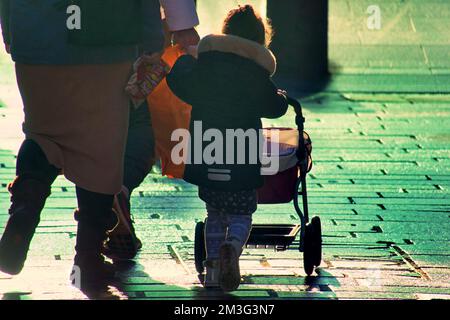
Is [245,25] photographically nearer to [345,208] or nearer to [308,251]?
[308,251]

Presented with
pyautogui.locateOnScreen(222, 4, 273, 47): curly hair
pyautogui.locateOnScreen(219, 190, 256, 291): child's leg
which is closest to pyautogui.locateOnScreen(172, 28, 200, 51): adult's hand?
pyautogui.locateOnScreen(222, 4, 273, 47): curly hair

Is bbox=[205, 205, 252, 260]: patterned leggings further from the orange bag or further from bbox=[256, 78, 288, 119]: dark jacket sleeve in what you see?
the orange bag

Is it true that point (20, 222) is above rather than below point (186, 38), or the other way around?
below

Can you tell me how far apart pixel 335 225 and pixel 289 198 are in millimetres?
1008

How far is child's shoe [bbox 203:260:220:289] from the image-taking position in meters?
7.09

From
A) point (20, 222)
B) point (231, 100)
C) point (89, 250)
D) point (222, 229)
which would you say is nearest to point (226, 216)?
point (222, 229)

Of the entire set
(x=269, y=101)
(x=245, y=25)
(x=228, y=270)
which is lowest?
(x=228, y=270)

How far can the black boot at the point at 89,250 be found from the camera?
7004mm

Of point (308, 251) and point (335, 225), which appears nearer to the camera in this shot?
point (308, 251)

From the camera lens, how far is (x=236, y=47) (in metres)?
7.03

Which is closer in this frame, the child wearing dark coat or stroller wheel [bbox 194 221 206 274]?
the child wearing dark coat

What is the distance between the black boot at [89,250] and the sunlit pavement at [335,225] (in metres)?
0.08

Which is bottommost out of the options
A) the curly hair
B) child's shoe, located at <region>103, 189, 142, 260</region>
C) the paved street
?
the paved street

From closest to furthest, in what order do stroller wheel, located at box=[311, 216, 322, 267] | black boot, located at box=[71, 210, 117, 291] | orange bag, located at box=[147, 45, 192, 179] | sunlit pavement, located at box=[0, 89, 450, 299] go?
1. black boot, located at box=[71, 210, 117, 291]
2. sunlit pavement, located at box=[0, 89, 450, 299]
3. stroller wheel, located at box=[311, 216, 322, 267]
4. orange bag, located at box=[147, 45, 192, 179]
